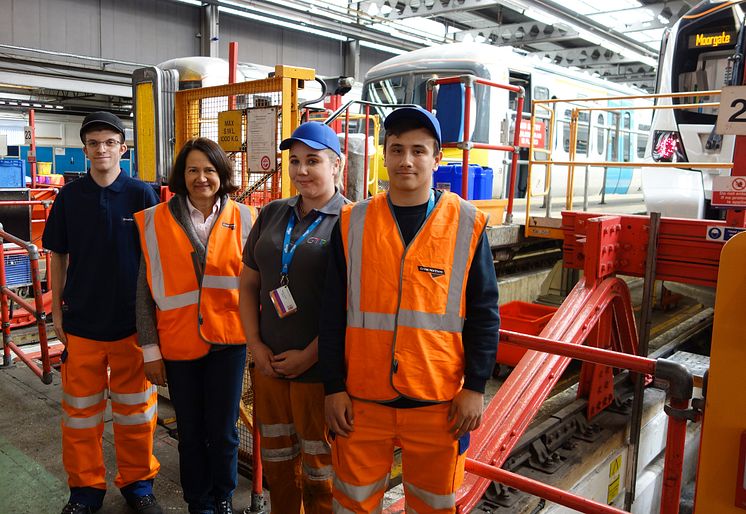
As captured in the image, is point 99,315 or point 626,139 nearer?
point 99,315

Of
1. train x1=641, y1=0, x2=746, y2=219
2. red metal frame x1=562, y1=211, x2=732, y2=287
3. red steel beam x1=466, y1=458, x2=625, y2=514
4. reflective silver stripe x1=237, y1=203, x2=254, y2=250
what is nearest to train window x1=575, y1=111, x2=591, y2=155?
train x1=641, y1=0, x2=746, y2=219

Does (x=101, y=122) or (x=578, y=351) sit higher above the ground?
(x=101, y=122)

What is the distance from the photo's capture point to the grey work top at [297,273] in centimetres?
227

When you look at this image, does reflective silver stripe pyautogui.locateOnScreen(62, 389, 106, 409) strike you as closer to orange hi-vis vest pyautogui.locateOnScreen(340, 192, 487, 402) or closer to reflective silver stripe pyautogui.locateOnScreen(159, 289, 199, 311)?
reflective silver stripe pyautogui.locateOnScreen(159, 289, 199, 311)

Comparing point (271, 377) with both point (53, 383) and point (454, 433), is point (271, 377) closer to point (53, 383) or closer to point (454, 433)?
point (454, 433)

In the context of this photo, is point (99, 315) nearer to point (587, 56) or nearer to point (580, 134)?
point (580, 134)

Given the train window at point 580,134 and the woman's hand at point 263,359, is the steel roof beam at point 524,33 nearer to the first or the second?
the train window at point 580,134

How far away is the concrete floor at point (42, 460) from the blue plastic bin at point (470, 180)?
3395 mm

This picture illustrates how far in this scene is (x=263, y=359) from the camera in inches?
92.1

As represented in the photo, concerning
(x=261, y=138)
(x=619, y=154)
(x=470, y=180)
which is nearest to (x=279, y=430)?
(x=261, y=138)

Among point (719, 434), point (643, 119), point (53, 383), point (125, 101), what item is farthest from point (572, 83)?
point (125, 101)

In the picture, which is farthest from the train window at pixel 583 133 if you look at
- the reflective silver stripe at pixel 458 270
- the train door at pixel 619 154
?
the reflective silver stripe at pixel 458 270

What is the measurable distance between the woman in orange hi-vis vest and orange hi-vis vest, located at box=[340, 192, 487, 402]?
91 cm

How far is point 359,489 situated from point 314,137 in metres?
1.27
